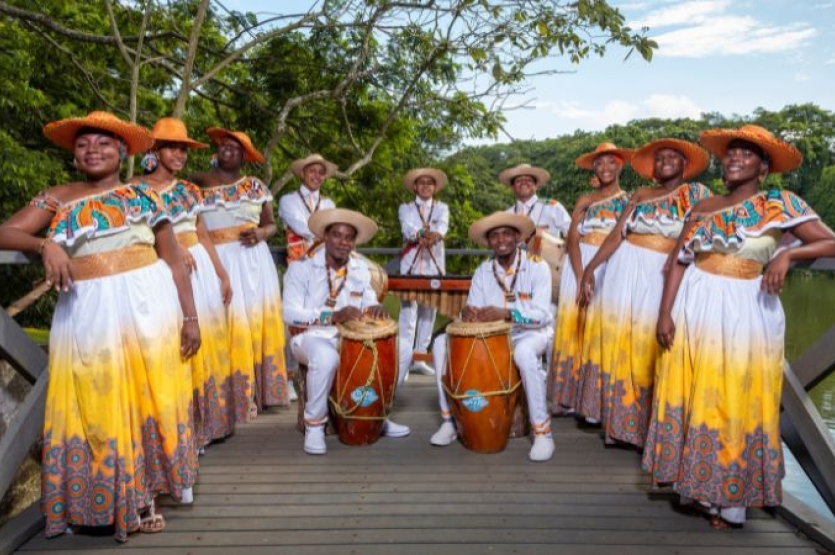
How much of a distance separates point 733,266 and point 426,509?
6.65ft

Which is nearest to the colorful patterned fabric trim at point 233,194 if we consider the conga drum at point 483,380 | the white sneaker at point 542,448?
the conga drum at point 483,380

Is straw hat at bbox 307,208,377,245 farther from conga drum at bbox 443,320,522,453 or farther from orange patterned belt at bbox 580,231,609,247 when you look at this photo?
orange patterned belt at bbox 580,231,609,247

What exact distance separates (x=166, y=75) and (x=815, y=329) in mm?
23161

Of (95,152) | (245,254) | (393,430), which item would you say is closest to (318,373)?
(393,430)

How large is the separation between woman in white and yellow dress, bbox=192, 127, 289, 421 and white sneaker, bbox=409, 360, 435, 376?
2.23m

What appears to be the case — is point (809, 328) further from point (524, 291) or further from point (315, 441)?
point (315, 441)

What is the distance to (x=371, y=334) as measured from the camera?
474 cm

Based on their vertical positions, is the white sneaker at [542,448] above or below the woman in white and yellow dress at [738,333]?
below

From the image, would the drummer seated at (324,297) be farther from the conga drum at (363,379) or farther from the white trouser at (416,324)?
the white trouser at (416,324)

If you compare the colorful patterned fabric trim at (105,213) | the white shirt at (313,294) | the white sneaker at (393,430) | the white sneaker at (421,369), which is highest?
the colorful patterned fabric trim at (105,213)

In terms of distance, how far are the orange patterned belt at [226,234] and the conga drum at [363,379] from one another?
1.14 m

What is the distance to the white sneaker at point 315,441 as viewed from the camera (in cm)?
480

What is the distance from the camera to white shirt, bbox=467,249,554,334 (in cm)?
497

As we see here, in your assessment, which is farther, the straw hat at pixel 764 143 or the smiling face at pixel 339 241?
the smiling face at pixel 339 241
